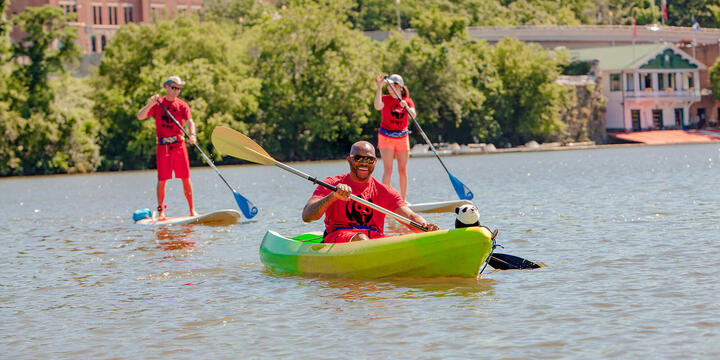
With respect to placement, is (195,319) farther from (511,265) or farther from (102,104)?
(102,104)

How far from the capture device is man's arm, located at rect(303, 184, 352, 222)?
948 centimetres

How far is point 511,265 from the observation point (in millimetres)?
10078

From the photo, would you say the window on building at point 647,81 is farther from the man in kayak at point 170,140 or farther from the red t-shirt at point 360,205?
the red t-shirt at point 360,205

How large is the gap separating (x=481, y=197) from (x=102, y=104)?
39.5 m

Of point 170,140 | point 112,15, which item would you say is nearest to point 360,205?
point 170,140

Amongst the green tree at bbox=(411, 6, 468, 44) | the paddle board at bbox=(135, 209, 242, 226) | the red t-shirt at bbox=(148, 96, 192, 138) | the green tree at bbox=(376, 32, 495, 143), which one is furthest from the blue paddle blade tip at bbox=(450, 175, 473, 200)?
the green tree at bbox=(411, 6, 468, 44)

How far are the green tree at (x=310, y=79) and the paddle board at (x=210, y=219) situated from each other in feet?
132

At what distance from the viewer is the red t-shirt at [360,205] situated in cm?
1005

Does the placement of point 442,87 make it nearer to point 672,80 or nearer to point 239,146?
point 672,80

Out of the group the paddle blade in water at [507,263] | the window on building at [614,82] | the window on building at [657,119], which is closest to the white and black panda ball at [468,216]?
the paddle blade in water at [507,263]

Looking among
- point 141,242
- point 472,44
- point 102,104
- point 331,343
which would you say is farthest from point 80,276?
point 472,44

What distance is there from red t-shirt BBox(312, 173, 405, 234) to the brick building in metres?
102

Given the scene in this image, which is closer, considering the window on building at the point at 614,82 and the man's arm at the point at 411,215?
the man's arm at the point at 411,215

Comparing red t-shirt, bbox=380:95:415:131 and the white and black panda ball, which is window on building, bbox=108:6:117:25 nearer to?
red t-shirt, bbox=380:95:415:131
